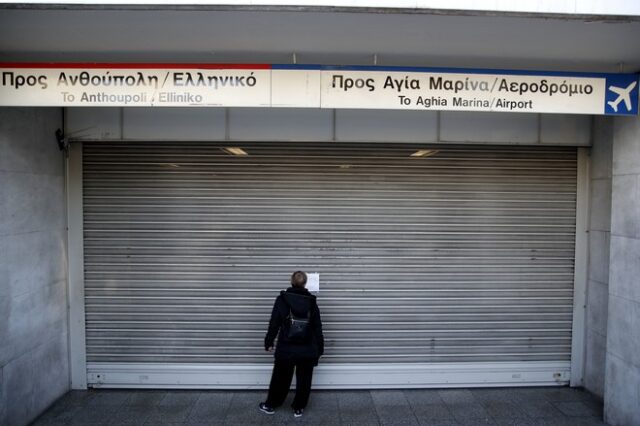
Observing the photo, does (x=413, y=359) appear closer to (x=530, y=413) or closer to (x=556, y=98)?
(x=530, y=413)

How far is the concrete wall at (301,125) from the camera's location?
5035 mm

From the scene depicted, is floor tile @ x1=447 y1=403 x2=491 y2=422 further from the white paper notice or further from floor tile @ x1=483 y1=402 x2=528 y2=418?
the white paper notice

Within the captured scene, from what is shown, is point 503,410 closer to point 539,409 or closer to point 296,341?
point 539,409

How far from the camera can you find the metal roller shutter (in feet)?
17.1

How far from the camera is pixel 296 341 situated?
4.57 m

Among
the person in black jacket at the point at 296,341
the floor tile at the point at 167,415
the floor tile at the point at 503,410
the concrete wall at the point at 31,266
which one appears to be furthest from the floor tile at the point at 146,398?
the floor tile at the point at 503,410

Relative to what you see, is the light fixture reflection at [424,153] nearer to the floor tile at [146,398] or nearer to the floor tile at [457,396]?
the floor tile at [457,396]

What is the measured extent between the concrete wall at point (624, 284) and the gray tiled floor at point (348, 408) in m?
0.51

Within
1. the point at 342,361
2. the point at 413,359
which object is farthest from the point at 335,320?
the point at 413,359

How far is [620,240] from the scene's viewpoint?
4320 millimetres

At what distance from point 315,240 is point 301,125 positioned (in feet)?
4.78

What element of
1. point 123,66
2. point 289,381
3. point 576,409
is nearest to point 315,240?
point 289,381

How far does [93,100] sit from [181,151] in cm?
162

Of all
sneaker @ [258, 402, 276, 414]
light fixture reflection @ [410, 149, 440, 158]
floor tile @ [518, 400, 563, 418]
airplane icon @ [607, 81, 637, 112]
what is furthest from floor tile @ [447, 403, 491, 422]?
airplane icon @ [607, 81, 637, 112]
